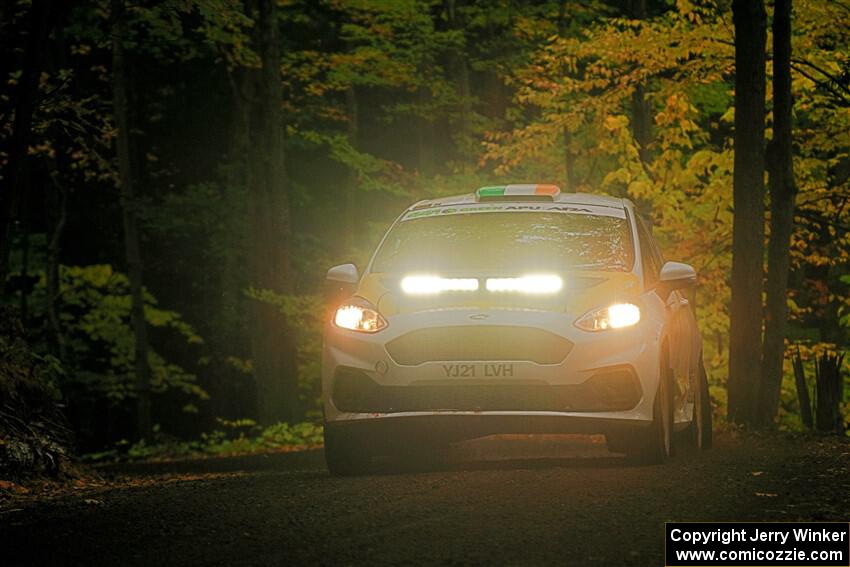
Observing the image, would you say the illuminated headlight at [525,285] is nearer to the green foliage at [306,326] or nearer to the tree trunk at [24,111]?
the tree trunk at [24,111]

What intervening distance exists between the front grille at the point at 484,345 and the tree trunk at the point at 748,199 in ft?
27.8

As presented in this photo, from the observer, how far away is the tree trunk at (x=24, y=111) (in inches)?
532

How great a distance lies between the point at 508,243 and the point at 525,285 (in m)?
1.12

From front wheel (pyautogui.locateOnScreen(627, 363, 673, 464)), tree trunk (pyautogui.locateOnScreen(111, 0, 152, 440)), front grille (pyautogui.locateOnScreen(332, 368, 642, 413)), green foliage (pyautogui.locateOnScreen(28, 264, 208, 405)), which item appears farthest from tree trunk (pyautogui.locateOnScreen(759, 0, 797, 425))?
green foliage (pyautogui.locateOnScreen(28, 264, 208, 405))

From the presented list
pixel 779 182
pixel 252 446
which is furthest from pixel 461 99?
pixel 779 182

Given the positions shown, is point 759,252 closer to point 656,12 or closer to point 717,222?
point 717,222

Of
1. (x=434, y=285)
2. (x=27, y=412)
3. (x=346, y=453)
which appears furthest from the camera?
(x=27, y=412)

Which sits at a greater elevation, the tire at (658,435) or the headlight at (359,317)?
the headlight at (359,317)

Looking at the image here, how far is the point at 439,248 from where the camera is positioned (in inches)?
429

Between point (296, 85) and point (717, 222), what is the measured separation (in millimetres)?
14612

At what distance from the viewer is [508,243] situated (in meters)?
10.8

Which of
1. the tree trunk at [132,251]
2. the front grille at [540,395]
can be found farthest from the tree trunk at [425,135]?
the front grille at [540,395]

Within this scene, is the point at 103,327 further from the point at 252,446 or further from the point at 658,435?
the point at 658,435

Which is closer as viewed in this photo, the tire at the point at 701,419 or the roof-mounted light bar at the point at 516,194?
the roof-mounted light bar at the point at 516,194
